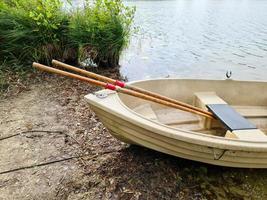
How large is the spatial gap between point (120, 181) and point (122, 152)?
47 centimetres

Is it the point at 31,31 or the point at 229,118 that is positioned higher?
the point at 31,31

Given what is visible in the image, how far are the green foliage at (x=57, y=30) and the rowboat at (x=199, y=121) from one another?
93.8 inches

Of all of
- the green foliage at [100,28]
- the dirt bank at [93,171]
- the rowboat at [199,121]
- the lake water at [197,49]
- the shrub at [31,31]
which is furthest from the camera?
the lake water at [197,49]

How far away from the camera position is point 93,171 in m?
2.81

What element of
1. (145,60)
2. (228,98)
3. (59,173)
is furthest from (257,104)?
(145,60)

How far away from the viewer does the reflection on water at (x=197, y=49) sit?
708 centimetres

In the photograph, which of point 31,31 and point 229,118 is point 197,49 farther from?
point 229,118

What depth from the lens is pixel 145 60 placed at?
7648 millimetres

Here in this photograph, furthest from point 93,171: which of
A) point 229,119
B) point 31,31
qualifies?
point 31,31

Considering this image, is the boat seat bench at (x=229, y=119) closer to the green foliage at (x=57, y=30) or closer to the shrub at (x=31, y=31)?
the green foliage at (x=57, y=30)

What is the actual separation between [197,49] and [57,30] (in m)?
5.19

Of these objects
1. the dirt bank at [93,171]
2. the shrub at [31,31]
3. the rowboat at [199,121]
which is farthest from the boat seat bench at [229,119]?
the shrub at [31,31]

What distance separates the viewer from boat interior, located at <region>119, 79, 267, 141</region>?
10.6ft

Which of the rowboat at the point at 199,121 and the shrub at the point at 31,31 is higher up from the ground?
the shrub at the point at 31,31
